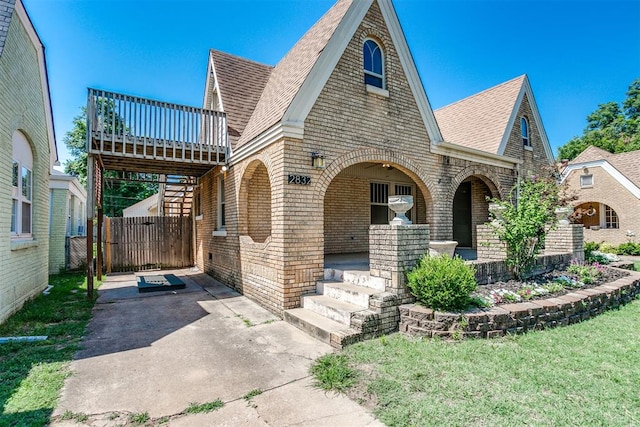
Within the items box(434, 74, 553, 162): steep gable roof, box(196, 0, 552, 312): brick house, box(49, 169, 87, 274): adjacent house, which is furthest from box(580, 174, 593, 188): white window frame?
box(49, 169, 87, 274): adjacent house

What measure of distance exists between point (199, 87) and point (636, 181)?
23.9 m

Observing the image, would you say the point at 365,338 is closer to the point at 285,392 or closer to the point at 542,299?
the point at 285,392

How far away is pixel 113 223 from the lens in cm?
1247

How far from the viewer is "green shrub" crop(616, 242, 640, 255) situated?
16703 millimetres

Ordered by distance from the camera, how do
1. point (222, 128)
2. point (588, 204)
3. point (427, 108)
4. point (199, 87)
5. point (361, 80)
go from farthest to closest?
point (588, 204), point (199, 87), point (222, 128), point (427, 108), point (361, 80)

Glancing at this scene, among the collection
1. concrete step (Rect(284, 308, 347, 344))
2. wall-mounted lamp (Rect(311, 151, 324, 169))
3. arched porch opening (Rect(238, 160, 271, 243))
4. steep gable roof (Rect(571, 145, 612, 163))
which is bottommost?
concrete step (Rect(284, 308, 347, 344))

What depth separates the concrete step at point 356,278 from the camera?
5590 mm

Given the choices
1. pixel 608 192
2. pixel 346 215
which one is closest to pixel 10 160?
pixel 346 215

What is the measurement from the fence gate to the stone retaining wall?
11.0 meters

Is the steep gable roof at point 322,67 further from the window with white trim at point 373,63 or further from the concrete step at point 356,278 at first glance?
the concrete step at point 356,278

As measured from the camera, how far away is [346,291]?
5.70m

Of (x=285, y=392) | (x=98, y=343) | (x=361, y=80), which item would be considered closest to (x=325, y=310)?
(x=285, y=392)

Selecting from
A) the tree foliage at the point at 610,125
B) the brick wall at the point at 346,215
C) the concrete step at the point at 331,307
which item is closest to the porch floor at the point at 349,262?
the brick wall at the point at 346,215

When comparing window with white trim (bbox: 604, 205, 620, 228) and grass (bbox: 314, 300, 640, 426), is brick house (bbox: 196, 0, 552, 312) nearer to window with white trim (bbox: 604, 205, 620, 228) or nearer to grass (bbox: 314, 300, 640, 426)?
grass (bbox: 314, 300, 640, 426)
